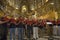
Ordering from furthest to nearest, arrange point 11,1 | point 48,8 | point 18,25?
1. point 48,8
2. point 11,1
3. point 18,25

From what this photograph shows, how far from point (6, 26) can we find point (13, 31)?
16cm

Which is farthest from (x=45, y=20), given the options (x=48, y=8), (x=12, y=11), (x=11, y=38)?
(x=11, y=38)

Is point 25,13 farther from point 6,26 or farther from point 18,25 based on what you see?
point 6,26

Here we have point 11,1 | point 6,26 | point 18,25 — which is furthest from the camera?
point 11,1

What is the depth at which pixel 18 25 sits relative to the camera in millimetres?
2182

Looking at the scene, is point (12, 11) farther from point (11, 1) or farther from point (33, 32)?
point (33, 32)

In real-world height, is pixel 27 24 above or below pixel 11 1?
below

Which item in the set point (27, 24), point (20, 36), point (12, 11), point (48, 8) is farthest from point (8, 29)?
point (48, 8)

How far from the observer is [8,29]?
6.73 feet

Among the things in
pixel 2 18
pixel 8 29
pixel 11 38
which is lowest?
pixel 11 38

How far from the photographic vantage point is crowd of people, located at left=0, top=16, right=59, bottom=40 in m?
1.98

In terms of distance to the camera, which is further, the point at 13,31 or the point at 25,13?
the point at 25,13

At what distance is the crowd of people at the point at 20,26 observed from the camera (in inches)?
77.8

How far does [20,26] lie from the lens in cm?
222
